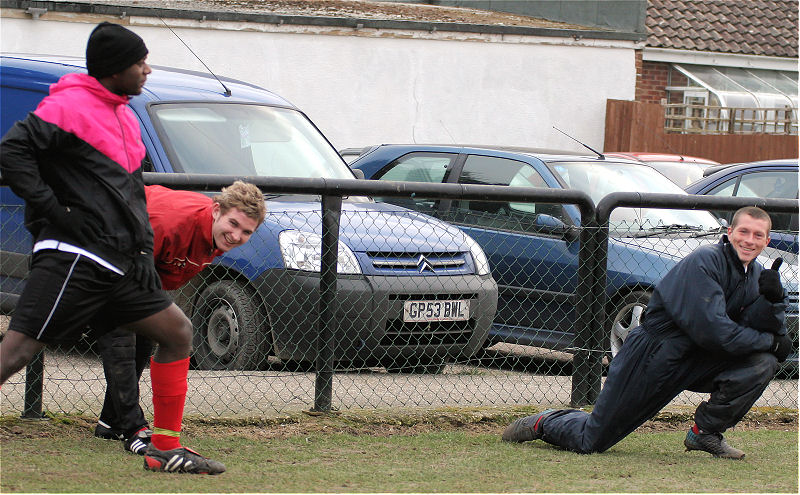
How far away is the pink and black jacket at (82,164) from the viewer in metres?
3.75

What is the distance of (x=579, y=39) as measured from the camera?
20.3 meters

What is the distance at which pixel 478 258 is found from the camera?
6945 millimetres

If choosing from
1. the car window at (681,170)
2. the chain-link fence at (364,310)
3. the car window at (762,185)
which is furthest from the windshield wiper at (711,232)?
the car window at (681,170)

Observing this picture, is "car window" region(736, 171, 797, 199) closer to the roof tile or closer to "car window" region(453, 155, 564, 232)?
"car window" region(453, 155, 564, 232)

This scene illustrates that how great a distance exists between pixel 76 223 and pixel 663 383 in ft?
8.78

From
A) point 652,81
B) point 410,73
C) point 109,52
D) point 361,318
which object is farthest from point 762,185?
point 652,81

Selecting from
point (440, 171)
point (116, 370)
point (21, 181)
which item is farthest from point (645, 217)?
point (21, 181)

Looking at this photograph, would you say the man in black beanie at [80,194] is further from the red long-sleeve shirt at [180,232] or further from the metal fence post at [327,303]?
the metal fence post at [327,303]

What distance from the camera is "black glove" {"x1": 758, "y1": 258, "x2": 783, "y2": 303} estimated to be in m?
4.93

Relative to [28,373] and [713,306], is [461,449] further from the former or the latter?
[28,373]

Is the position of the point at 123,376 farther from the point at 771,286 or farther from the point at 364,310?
the point at 771,286

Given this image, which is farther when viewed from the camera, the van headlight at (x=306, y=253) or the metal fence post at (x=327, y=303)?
the van headlight at (x=306, y=253)

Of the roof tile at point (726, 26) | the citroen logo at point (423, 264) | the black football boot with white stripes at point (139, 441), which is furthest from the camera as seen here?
the roof tile at point (726, 26)

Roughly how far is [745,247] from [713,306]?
34cm
